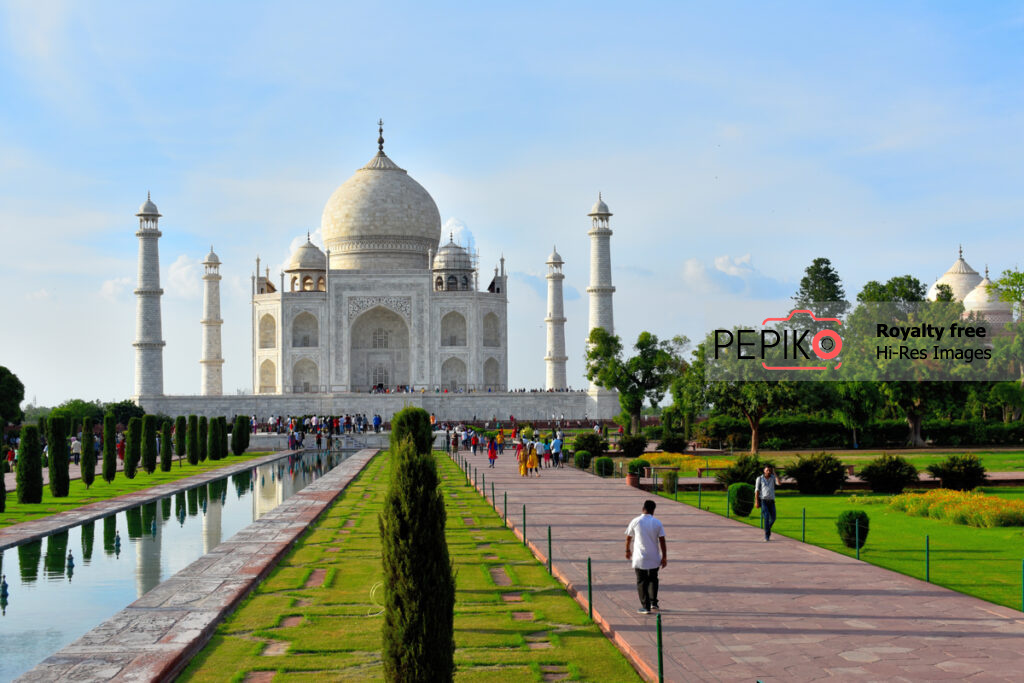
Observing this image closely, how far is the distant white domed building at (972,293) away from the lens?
57188 mm

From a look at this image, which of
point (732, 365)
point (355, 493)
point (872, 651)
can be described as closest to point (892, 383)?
point (732, 365)

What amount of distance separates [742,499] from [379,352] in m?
41.2

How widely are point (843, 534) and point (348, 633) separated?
20.9ft

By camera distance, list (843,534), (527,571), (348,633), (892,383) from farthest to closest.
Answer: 1. (892,383)
2. (843,534)
3. (527,571)
4. (348,633)

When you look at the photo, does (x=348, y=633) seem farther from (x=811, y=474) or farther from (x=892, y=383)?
(x=892, y=383)

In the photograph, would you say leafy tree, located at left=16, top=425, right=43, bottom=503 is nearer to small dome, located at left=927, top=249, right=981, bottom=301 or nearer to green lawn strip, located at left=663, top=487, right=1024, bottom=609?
green lawn strip, located at left=663, top=487, right=1024, bottom=609

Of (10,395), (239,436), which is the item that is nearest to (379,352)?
(10,395)

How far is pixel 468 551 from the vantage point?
1190 cm

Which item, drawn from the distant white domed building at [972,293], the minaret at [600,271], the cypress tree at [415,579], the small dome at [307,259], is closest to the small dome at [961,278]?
the distant white domed building at [972,293]

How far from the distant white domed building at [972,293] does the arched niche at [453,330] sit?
25.3m

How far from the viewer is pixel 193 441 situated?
2956 centimetres

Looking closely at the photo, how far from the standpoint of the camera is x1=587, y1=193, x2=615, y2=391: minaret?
48812 millimetres

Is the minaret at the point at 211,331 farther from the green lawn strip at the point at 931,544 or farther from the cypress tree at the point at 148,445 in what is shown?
the green lawn strip at the point at 931,544

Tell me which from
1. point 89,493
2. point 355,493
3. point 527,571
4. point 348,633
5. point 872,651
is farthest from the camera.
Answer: point 89,493
